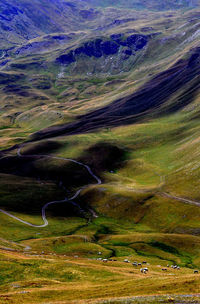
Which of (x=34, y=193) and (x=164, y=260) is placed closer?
(x=164, y=260)

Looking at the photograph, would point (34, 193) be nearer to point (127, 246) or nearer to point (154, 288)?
point (127, 246)

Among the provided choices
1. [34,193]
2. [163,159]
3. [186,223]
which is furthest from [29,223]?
[163,159]

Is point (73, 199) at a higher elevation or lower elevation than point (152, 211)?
lower

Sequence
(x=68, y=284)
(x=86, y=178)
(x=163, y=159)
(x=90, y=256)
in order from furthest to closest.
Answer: (x=163, y=159) → (x=86, y=178) → (x=90, y=256) → (x=68, y=284)

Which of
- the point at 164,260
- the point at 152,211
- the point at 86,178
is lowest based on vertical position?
the point at 86,178

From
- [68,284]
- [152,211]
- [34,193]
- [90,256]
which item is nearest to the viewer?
[68,284]

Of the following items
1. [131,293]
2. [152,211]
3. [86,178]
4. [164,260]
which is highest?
[131,293]

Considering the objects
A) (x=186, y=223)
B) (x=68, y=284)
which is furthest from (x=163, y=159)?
(x=68, y=284)

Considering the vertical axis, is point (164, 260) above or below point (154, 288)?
below

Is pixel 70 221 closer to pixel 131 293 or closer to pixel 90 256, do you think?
pixel 90 256
